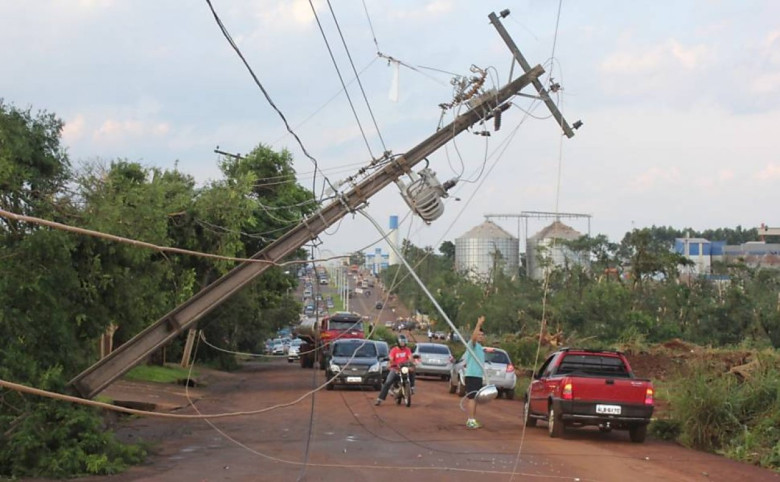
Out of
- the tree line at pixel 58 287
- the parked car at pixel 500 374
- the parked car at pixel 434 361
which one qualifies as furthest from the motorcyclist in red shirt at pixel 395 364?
the parked car at pixel 434 361

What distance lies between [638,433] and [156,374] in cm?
2304

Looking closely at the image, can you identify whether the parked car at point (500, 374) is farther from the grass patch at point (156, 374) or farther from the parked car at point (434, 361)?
the grass patch at point (156, 374)

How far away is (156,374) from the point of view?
3656cm

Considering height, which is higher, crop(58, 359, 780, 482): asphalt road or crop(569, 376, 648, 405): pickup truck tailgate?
crop(569, 376, 648, 405): pickup truck tailgate

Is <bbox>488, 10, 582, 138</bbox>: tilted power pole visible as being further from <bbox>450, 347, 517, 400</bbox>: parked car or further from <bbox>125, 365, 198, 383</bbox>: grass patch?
<bbox>125, 365, 198, 383</bbox>: grass patch

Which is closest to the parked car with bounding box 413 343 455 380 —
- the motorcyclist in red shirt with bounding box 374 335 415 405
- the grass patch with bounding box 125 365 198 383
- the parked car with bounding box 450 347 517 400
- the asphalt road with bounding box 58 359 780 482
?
the parked car with bounding box 450 347 517 400

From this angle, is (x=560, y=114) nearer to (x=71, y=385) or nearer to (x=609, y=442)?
(x=609, y=442)

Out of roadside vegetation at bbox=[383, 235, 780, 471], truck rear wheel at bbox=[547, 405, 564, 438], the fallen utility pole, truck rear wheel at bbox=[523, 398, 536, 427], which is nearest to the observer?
the fallen utility pole

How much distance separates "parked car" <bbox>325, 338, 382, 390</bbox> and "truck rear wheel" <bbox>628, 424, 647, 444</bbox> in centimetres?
1432

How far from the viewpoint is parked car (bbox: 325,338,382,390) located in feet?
104

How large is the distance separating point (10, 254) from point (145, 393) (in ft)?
47.3

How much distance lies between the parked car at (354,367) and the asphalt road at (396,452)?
8.22 meters

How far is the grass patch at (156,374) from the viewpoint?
111 ft

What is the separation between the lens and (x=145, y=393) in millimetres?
27172
